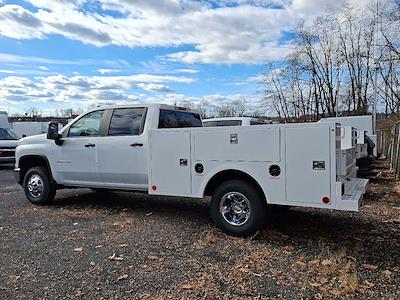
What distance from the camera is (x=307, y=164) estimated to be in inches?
180

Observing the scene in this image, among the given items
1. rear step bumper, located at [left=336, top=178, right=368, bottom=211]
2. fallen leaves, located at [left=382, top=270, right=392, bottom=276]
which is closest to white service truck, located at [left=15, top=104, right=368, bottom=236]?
rear step bumper, located at [left=336, top=178, right=368, bottom=211]

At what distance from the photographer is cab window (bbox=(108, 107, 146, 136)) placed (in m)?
6.50

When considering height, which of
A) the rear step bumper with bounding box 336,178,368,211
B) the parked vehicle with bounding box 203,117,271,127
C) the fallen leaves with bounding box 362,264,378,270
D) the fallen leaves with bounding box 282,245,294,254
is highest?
the parked vehicle with bounding box 203,117,271,127

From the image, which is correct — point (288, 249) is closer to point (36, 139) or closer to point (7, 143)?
point (36, 139)

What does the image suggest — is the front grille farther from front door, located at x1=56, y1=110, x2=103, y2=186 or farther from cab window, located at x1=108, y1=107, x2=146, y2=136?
cab window, located at x1=108, y1=107, x2=146, y2=136

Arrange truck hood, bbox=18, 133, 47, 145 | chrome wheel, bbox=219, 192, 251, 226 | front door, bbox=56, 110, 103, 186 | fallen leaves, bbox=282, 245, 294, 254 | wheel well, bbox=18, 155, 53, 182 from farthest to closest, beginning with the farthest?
wheel well, bbox=18, 155, 53, 182 < truck hood, bbox=18, 133, 47, 145 < front door, bbox=56, 110, 103, 186 < chrome wheel, bbox=219, 192, 251, 226 < fallen leaves, bbox=282, 245, 294, 254

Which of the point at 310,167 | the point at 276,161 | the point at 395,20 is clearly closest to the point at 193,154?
the point at 276,161

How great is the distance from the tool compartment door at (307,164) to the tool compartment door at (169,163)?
4.93 ft

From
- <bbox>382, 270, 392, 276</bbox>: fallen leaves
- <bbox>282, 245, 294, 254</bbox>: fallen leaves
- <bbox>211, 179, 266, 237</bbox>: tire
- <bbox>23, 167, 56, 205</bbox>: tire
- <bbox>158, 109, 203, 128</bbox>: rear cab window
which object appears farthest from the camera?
<bbox>23, 167, 56, 205</bbox>: tire

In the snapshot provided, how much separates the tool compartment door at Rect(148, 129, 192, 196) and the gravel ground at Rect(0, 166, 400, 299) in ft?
2.12

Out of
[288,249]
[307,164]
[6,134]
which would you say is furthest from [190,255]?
[6,134]

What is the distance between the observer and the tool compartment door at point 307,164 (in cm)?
446

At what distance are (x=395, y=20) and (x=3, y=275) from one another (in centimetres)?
1293

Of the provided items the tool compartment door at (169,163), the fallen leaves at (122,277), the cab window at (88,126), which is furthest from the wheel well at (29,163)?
the fallen leaves at (122,277)
